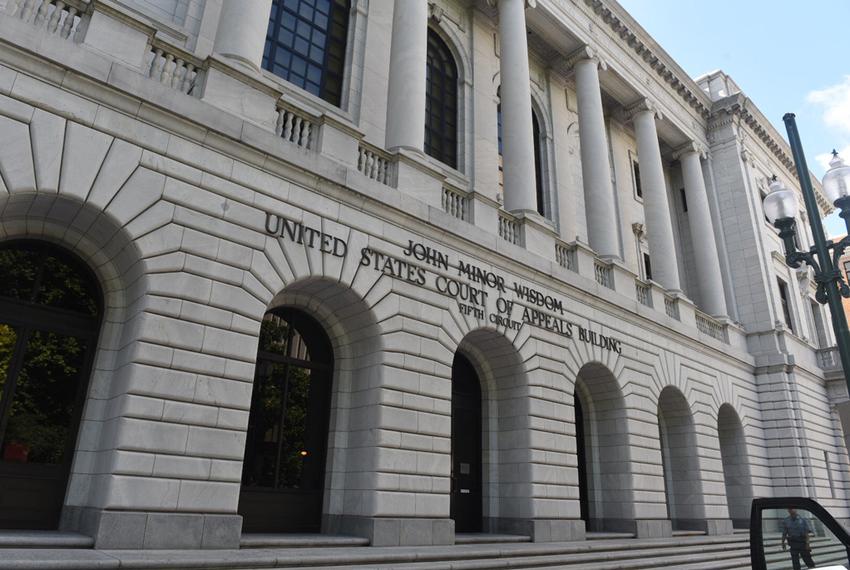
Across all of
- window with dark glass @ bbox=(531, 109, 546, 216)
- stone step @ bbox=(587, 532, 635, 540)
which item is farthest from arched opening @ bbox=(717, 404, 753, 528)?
window with dark glass @ bbox=(531, 109, 546, 216)

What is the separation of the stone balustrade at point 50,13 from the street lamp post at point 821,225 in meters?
11.3

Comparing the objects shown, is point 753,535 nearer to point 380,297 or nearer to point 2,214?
point 380,297

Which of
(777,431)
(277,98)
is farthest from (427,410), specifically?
(777,431)

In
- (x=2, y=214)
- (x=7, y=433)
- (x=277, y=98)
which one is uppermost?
(x=277, y=98)

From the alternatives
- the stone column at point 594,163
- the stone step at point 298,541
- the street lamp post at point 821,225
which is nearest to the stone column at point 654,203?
the stone column at point 594,163

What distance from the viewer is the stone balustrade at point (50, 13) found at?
346 inches

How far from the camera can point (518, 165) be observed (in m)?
16.7

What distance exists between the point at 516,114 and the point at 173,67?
32.8 feet

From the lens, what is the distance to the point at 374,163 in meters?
12.7

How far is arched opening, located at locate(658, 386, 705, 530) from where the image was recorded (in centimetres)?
1906

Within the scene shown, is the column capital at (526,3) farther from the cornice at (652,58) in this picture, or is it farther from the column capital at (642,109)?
the column capital at (642,109)

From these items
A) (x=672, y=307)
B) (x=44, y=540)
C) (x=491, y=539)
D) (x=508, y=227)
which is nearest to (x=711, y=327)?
(x=672, y=307)

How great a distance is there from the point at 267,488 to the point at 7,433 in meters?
4.15

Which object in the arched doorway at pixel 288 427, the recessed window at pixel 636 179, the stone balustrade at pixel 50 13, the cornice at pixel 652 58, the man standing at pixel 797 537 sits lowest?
the man standing at pixel 797 537
